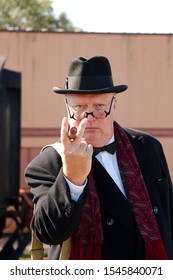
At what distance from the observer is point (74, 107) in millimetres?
2576

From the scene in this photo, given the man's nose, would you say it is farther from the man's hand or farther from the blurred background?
the blurred background

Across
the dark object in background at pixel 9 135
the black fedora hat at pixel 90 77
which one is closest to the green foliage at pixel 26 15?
the dark object in background at pixel 9 135

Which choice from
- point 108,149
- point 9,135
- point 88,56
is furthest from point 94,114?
point 88,56

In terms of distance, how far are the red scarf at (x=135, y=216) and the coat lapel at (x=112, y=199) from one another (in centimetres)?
3

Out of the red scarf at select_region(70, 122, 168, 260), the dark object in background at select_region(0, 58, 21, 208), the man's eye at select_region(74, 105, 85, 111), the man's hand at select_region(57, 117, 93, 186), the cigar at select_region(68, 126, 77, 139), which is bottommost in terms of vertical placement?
the dark object in background at select_region(0, 58, 21, 208)

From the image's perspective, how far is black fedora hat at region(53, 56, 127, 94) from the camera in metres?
2.65

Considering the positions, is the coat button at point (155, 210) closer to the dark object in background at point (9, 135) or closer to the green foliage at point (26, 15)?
the dark object in background at point (9, 135)

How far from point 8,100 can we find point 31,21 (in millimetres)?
31215

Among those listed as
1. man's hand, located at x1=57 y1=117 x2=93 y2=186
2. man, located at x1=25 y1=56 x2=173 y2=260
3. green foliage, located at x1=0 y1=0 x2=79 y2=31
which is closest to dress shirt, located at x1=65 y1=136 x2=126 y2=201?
man, located at x1=25 y1=56 x2=173 y2=260

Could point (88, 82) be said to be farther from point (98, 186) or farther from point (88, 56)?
point (88, 56)

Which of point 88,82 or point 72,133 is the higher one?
point 88,82

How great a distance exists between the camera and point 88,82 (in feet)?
8.79

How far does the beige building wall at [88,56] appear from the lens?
433 inches

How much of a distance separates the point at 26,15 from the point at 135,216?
36.6 m
